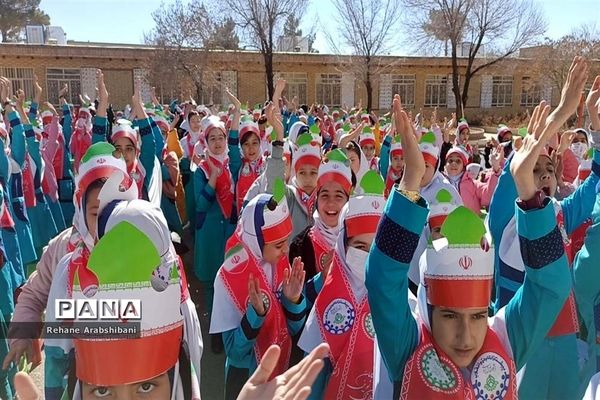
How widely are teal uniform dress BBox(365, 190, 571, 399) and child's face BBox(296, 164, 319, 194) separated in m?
2.74

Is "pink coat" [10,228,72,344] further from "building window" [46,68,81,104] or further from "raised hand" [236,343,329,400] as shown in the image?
"building window" [46,68,81,104]

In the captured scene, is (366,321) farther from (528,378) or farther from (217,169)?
(217,169)

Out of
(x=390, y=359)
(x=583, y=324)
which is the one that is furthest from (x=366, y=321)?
(x=583, y=324)

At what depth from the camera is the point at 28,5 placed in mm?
42250

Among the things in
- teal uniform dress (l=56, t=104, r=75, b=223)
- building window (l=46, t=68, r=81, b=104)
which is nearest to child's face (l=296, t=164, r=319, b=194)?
teal uniform dress (l=56, t=104, r=75, b=223)

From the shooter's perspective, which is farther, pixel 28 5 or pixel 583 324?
pixel 28 5

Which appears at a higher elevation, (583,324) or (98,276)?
(98,276)

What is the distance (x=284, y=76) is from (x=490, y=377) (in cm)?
2905

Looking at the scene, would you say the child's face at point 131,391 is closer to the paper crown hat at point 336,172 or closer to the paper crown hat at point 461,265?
the paper crown hat at point 461,265

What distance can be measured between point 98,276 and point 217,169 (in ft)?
12.6

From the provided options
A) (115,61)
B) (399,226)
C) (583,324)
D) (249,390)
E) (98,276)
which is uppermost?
(115,61)

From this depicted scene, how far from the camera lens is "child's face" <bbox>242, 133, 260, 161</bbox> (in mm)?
5645

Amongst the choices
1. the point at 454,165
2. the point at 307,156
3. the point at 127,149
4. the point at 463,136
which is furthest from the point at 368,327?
the point at 463,136

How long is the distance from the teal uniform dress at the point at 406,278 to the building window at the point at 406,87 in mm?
31853
